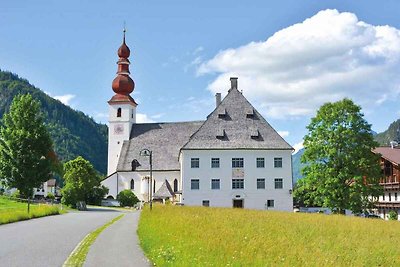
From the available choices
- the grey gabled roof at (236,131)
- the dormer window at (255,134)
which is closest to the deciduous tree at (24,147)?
the grey gabled roof at (236,131)

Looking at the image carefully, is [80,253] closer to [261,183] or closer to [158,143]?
[261,183]

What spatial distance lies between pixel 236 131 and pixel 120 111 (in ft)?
124

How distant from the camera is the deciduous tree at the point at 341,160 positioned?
39750 millimetres

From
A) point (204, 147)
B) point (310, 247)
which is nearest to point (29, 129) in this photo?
point (204, 147)

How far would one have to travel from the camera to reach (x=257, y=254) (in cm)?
1087

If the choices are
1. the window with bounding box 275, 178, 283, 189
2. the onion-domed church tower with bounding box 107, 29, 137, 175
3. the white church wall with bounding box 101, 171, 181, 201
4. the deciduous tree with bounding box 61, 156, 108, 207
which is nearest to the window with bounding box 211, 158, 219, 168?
the window with bounding box 275, 178, 283, 189

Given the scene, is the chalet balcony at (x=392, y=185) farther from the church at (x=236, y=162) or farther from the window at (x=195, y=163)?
the window at (x=195, y=163)

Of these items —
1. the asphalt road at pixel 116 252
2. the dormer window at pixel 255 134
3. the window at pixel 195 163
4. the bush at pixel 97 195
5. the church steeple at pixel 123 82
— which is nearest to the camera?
the asphalt road at pixel 116 252

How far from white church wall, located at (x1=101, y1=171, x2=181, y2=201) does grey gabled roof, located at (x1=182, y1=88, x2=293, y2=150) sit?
2448 centimetres

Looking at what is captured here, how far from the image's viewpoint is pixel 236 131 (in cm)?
5500

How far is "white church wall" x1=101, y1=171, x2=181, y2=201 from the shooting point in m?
78.1

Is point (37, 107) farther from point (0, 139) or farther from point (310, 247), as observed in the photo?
point (310, 247)

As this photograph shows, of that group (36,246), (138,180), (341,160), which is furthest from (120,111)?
(36,246)

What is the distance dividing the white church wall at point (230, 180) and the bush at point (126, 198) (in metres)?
24.3
